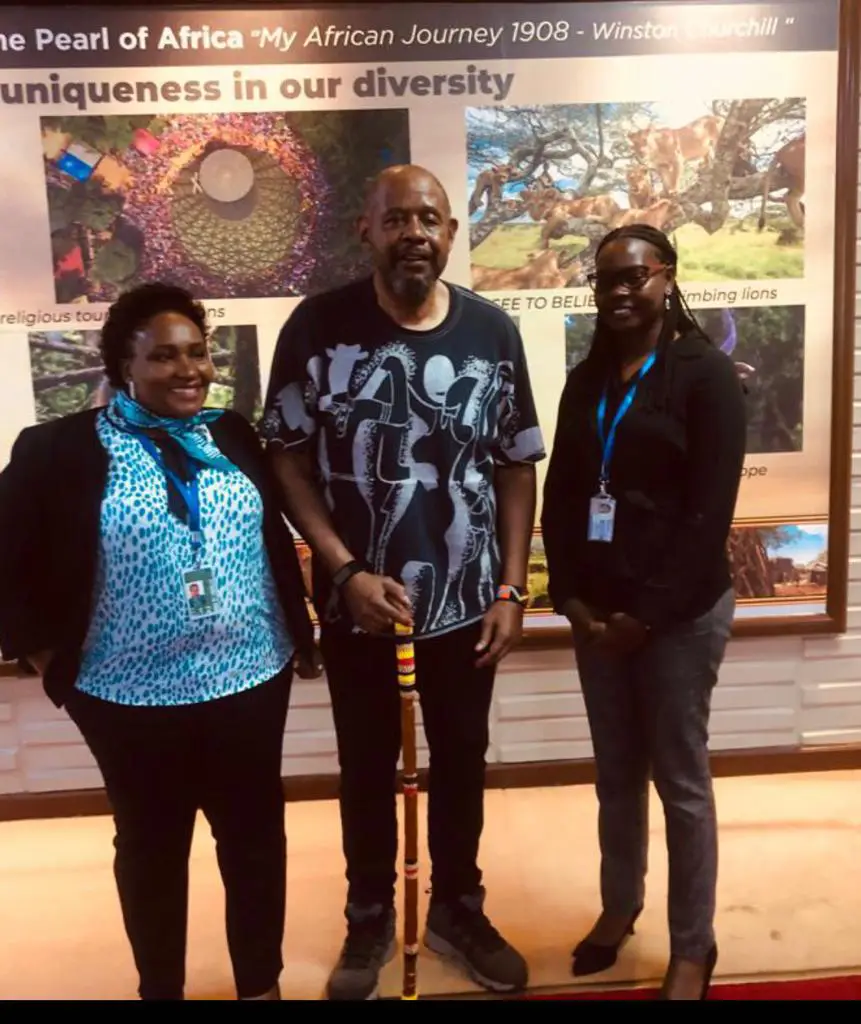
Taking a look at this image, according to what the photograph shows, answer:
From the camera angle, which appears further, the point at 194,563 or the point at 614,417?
the point at 614,417

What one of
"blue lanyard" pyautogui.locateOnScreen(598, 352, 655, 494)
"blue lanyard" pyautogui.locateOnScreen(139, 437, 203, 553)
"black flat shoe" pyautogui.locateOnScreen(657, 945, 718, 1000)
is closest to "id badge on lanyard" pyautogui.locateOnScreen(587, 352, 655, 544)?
"blue lanyard" pyautogui.locateOnScreen(598, 352, 655, 494)

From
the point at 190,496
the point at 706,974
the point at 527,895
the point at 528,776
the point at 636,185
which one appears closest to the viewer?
the point at 190,496

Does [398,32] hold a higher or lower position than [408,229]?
higher

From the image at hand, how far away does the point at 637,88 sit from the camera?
2.63 metres

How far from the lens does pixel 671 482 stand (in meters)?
1.70

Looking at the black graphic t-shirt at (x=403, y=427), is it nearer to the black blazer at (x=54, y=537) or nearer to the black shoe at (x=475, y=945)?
the black blazer at (x=54, y=537)

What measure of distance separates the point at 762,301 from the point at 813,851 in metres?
1.58

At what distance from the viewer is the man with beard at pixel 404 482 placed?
177 cm

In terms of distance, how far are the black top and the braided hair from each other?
1.0 inches

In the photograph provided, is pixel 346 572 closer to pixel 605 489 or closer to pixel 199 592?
pixel 199 592

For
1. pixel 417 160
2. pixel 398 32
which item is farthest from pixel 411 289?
pixel 398 32

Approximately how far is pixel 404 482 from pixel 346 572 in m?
0.21
